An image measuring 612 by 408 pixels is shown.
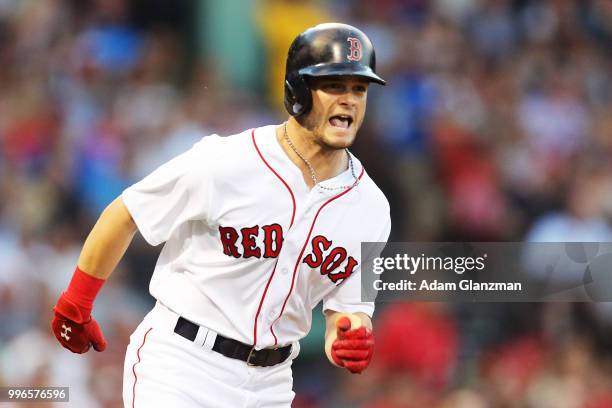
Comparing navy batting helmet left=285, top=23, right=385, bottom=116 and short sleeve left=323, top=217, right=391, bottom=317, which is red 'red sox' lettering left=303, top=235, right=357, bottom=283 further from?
navy batting helmet left=285, top=23, right=385, bottom=116

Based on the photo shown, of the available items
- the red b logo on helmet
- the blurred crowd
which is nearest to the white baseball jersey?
the red b logo on helmet

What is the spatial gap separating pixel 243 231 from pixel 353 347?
503mm

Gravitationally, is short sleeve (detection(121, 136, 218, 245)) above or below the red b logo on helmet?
below

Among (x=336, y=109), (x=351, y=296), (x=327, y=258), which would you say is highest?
(x=336, y=109)

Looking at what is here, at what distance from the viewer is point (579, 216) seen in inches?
282

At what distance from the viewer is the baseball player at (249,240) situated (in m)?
3.62

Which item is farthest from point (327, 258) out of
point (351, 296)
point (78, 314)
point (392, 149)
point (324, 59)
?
point (392, 149)

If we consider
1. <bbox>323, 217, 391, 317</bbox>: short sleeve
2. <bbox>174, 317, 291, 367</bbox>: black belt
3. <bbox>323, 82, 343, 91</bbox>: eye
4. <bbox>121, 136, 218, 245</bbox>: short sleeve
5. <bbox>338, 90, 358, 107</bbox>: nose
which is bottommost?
<bbox>174, 317, 291, 367</bbox>: black belt

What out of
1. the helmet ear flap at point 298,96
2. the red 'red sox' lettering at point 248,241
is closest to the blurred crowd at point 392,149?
the red 'red sox' lettering at point 248,241

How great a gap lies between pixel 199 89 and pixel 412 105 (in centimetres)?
151

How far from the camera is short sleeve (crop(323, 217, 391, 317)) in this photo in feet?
12.7

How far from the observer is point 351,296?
3.87m

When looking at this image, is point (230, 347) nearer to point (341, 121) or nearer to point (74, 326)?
point (74, 326)

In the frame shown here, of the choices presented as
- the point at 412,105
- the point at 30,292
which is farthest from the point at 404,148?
the point at 30,292
